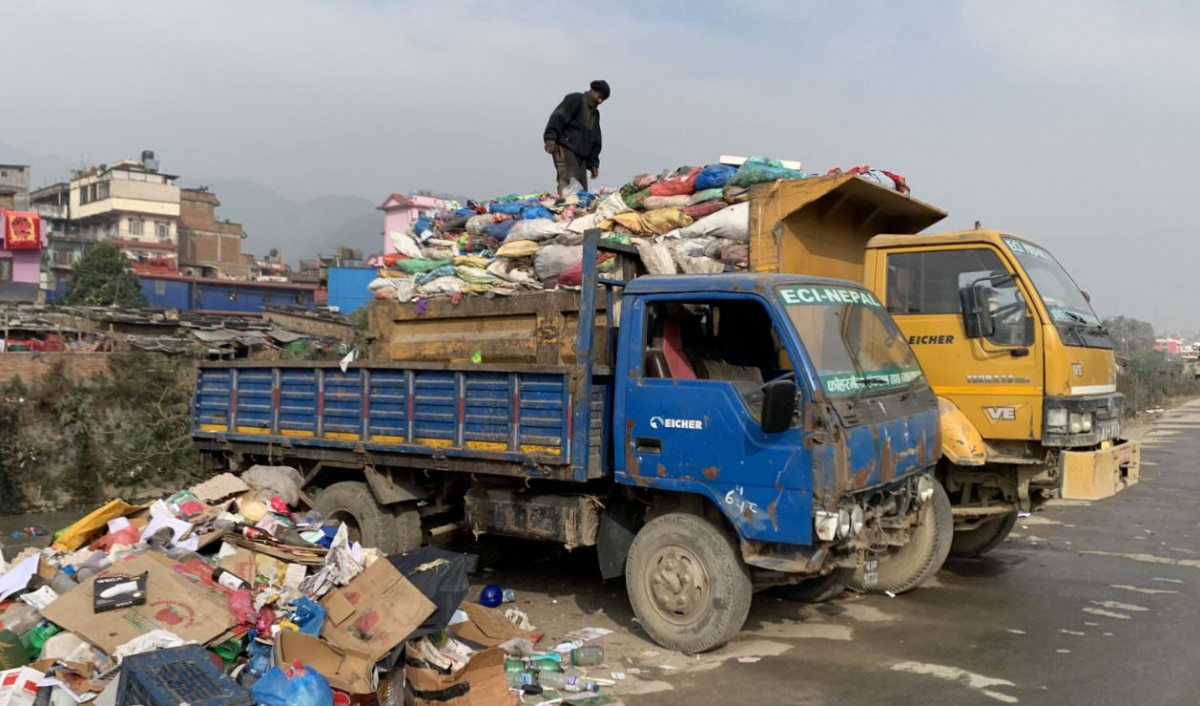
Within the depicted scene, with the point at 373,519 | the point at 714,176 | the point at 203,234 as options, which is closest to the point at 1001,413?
the point at 714,176

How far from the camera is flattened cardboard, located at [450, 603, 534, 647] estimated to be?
5117 millimetres

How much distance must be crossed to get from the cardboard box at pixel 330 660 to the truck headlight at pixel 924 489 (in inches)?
135

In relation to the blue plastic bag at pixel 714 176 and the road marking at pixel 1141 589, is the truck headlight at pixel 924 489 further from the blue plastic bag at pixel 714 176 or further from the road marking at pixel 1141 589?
the blue plastic bag at pixel 714 176

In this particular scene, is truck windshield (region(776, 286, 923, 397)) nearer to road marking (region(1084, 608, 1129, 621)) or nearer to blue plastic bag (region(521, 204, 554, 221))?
road marking (region(1084, 608, 1129, 621))

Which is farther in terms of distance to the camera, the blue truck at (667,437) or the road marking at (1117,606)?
the road marking at (1117,606)

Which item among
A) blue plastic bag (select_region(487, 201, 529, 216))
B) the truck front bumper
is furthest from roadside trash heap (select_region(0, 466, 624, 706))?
the truck front bumper

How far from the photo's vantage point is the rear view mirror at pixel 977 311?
625 cm

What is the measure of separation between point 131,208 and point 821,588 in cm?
6492

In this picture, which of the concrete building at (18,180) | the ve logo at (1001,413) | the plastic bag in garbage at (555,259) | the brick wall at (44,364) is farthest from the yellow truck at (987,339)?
the concrete building at (18,180)

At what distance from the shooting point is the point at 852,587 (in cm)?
635

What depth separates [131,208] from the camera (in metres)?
60.5

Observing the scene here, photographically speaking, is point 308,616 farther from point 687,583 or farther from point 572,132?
point 572,132

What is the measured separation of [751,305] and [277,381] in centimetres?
409

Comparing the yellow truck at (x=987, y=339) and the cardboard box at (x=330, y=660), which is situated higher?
the yellow truck at (x=987, y=339)
